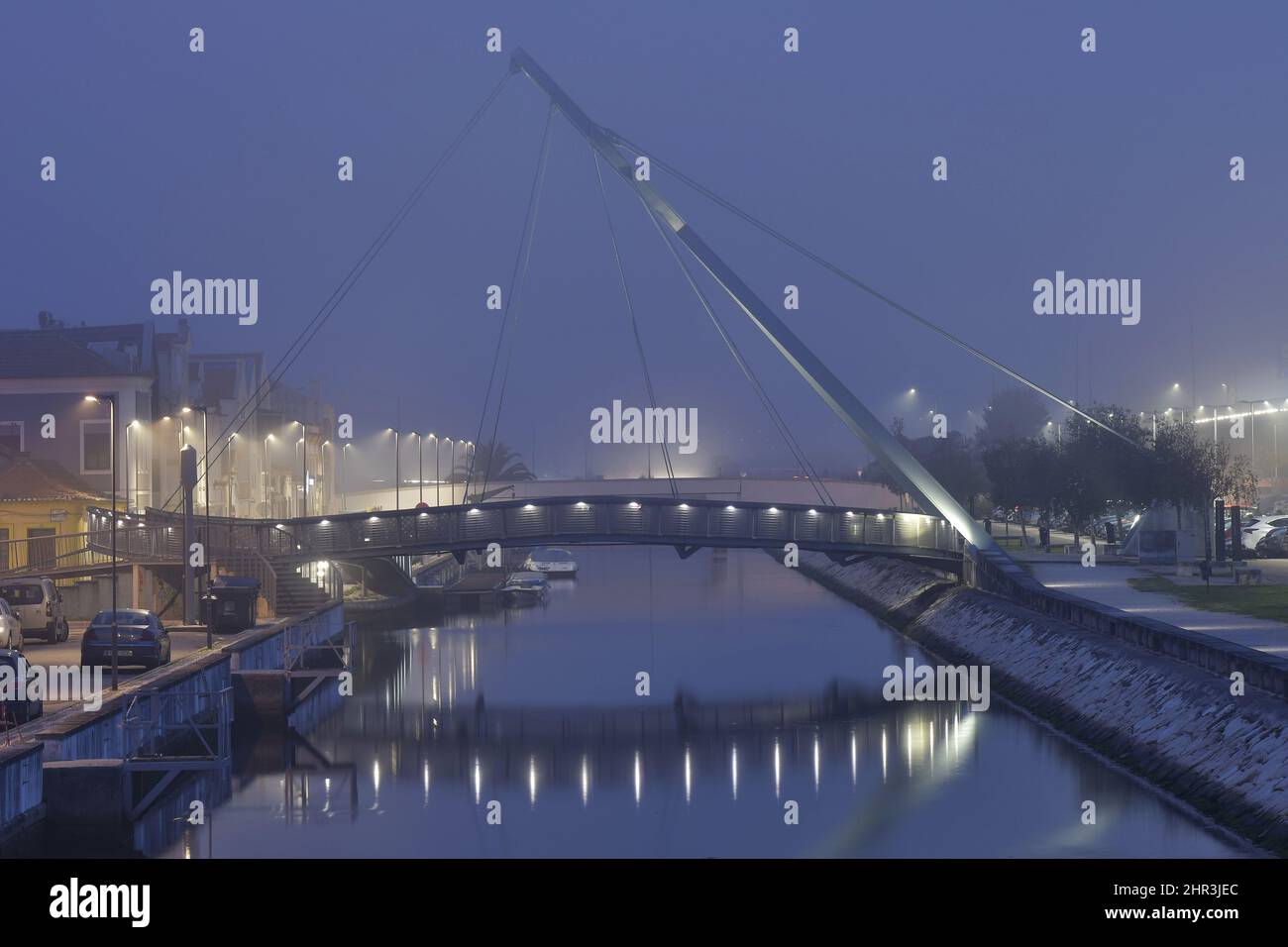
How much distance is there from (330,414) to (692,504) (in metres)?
66.3

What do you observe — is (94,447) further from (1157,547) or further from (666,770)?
(1157,547)

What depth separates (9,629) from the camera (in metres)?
43.6

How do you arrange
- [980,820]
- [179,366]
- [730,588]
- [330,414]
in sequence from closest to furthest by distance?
1. [980,820]
2. [179,366]
3. [730,588]
4. [330,414]

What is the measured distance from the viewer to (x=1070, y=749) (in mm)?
37906

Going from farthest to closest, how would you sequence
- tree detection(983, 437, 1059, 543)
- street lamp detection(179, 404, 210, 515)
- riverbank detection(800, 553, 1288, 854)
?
tree detection(983, 437, 1059, 543), street lamp detection(179, 404, 210, 515), riverbank detection(800, 553, 1288, 854)

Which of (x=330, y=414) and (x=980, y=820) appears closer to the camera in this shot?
(x=980, y=820)

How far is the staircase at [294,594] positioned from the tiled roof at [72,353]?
1647 cm

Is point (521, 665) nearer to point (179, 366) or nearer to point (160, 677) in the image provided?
point (160, 677)

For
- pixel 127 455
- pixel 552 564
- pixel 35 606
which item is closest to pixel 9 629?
pixel 35 606

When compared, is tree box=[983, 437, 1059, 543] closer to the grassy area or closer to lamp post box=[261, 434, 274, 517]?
the grassy area

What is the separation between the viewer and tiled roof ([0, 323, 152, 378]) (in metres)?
72.6

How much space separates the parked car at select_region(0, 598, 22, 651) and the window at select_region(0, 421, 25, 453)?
29.4 meters

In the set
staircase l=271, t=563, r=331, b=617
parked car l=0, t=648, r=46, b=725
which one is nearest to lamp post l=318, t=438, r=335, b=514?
staircase l=271, t=563, r=331, b=617
